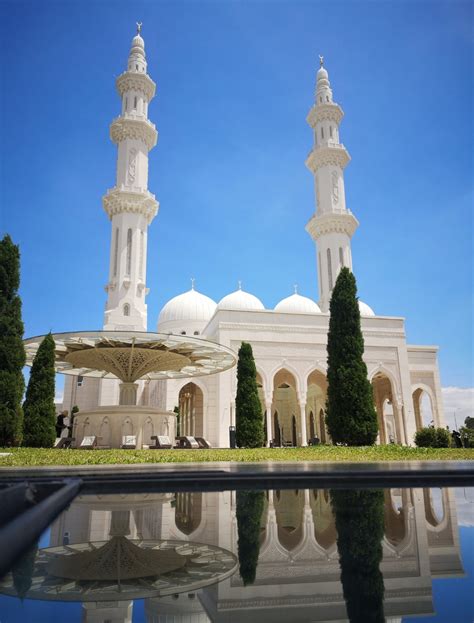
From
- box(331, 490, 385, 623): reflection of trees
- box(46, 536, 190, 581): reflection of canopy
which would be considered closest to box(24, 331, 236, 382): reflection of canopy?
box(331, 490, 385, 623): reflection of trees

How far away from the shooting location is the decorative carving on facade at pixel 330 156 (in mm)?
29125

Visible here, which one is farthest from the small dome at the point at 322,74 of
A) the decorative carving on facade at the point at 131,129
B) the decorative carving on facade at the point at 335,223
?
the decorative carving on facade at the point at 131,129

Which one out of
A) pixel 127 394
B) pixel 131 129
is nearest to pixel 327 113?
pixel 131 129

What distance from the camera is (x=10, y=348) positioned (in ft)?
49.8

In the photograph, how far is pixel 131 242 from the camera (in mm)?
26109

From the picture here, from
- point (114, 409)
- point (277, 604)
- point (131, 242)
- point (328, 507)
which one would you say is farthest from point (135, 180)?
point (277, 604)

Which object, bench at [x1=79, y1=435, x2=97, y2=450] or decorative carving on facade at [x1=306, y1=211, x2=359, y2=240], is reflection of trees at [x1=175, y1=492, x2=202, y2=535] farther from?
decorative carving on facade at [x1=306, y1=211, x2=359, y2=240]

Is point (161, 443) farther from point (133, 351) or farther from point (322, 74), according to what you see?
point (322, 74)

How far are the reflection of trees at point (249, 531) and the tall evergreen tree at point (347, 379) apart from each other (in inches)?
456

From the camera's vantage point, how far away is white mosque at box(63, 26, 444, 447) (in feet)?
75.9

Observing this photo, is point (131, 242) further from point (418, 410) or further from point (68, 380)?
point (418, 410)

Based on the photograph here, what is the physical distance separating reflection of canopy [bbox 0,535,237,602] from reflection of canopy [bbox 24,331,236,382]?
12.1 m

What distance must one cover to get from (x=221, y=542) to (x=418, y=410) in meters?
30.7

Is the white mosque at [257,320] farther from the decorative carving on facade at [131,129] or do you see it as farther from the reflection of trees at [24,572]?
the reflection of trees at [24,572]
